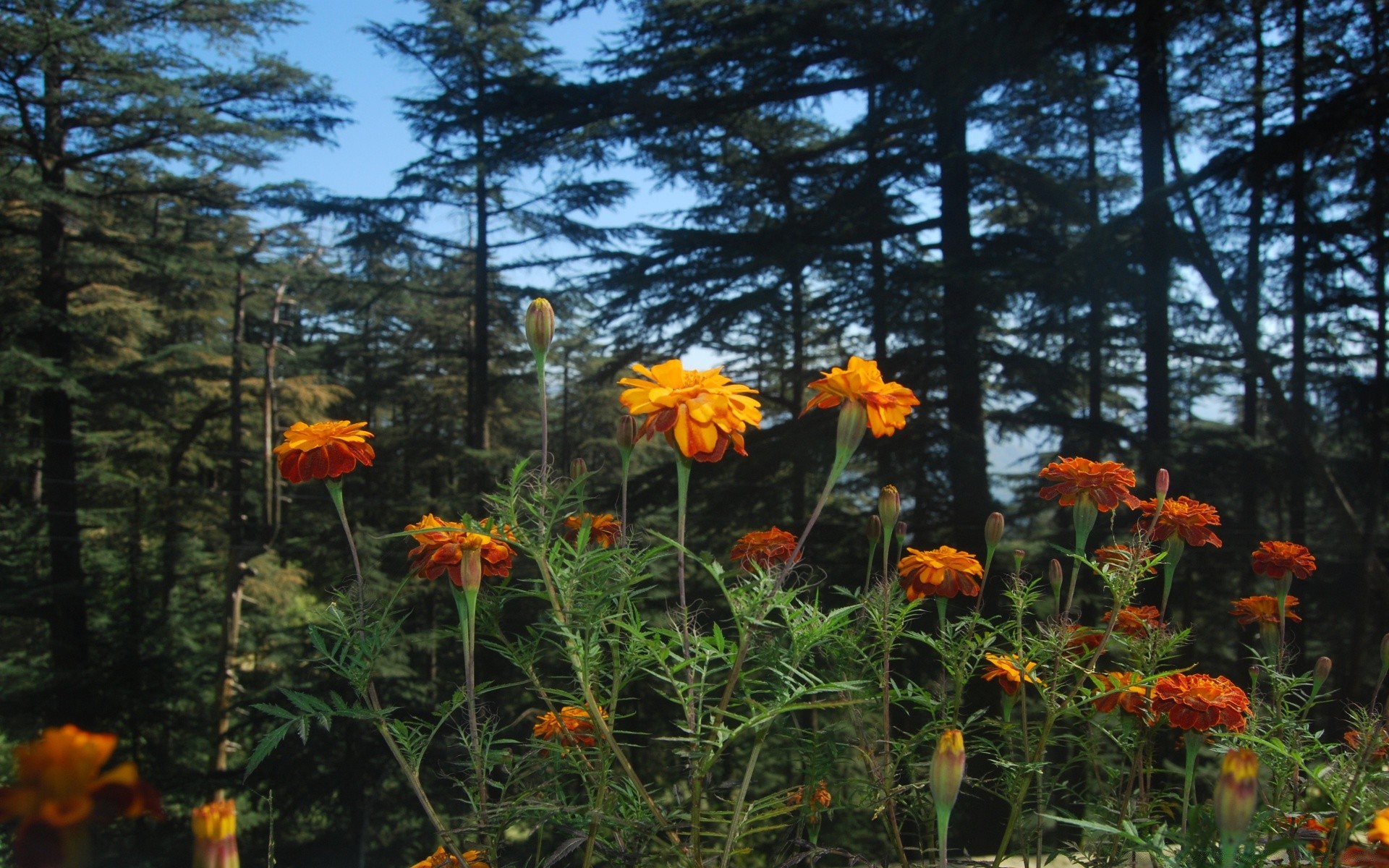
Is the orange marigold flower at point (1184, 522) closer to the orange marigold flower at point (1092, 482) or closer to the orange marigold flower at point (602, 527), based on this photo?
the orange marigold flower at point (1092, 482)

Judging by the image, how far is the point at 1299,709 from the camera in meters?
1.39

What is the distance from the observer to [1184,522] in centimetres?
153

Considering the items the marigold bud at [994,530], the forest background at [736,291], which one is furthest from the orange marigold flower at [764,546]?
the forest background at [736,291]

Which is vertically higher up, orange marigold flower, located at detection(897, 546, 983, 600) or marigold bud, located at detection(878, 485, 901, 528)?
marigold bud, located at detection(878, 485, 901, 528)

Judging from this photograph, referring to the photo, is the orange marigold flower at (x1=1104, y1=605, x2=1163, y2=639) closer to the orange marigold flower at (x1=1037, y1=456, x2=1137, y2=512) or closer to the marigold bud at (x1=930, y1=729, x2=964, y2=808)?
the orange marigold flower at (x1=1037, y1=456, x2=1137, y2=512)

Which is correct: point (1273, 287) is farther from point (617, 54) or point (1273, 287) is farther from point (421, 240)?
point (421, 240)

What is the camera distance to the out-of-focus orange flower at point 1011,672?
1152mm

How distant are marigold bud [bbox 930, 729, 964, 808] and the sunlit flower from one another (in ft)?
2.06

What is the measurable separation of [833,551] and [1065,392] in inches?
137

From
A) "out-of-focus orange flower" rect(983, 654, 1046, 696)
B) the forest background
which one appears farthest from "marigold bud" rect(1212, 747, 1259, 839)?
the forest background

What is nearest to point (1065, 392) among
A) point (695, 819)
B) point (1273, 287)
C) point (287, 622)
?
point (1273, 287)

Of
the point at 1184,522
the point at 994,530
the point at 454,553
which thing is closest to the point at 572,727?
the point at 454,553

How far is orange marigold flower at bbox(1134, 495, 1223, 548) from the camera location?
1.50m

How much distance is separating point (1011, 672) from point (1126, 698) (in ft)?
0.61
